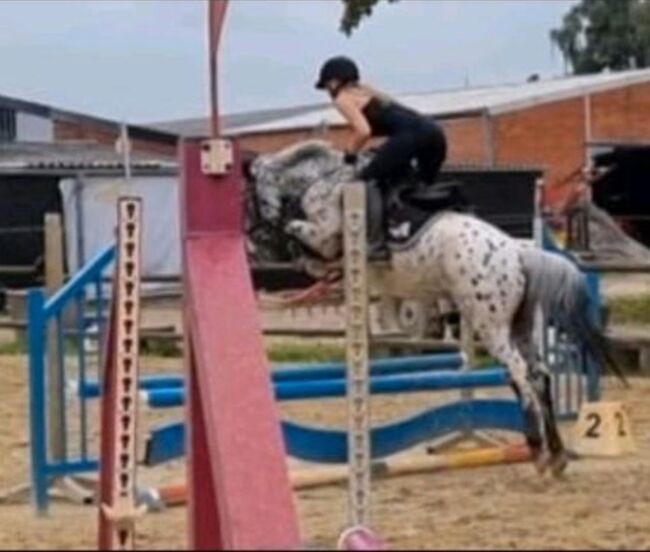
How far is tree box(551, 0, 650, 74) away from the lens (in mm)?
76312

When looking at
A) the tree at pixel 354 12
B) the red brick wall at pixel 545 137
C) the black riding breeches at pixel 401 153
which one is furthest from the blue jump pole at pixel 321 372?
the red brick wall at pixel 545 137

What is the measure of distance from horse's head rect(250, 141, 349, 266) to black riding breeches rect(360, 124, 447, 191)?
24 centimetres

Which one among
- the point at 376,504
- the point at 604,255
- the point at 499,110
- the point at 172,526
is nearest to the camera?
the point at 172,526

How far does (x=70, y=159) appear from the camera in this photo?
32.3m

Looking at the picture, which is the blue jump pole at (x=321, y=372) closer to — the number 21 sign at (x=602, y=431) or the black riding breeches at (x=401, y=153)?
the number 21 sign at (x=602, y=431)

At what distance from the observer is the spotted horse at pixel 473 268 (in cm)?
1030

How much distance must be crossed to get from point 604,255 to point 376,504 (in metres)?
16.2

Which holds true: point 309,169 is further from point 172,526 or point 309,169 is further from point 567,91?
point 567,91

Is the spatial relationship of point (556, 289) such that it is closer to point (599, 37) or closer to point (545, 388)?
point (545, 388)

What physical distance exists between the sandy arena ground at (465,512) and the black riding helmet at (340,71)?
6.36 feet

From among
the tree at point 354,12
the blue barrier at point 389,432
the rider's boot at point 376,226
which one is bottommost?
the blue barrier at point 389,432

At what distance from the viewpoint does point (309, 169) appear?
10.5 metres

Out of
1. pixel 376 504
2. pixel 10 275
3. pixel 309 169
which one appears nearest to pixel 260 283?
pixel 10 275

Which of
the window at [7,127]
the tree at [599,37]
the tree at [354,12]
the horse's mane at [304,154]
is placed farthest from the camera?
the tree at [599,37]
